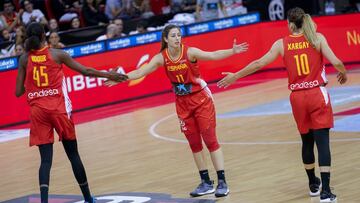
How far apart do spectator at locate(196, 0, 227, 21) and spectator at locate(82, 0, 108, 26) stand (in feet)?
7.74

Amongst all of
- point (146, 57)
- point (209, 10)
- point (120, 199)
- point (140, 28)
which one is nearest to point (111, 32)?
point (146, 57)

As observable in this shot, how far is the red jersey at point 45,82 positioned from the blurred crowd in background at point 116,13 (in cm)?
898

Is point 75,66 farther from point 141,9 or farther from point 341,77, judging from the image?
point 141,9

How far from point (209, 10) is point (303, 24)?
43.9ft

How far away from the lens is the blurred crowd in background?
20406mm

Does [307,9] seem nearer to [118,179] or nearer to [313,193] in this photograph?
[118,179]

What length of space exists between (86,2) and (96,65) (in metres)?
3.35

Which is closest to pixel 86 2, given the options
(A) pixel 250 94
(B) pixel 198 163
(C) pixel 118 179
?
(A) pixel 250 94

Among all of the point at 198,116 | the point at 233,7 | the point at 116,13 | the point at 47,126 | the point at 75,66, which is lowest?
the point at 233,7

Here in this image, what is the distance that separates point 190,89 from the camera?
10523 millimetres

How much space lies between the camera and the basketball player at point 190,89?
10453 mm

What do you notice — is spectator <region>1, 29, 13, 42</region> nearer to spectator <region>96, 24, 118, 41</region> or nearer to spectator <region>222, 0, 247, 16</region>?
spectator <region>96, 24, 118, 41</region>

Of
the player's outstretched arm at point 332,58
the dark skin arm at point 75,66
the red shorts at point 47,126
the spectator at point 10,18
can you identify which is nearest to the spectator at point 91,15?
the spectator at point 10,18

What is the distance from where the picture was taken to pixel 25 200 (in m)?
11.4
